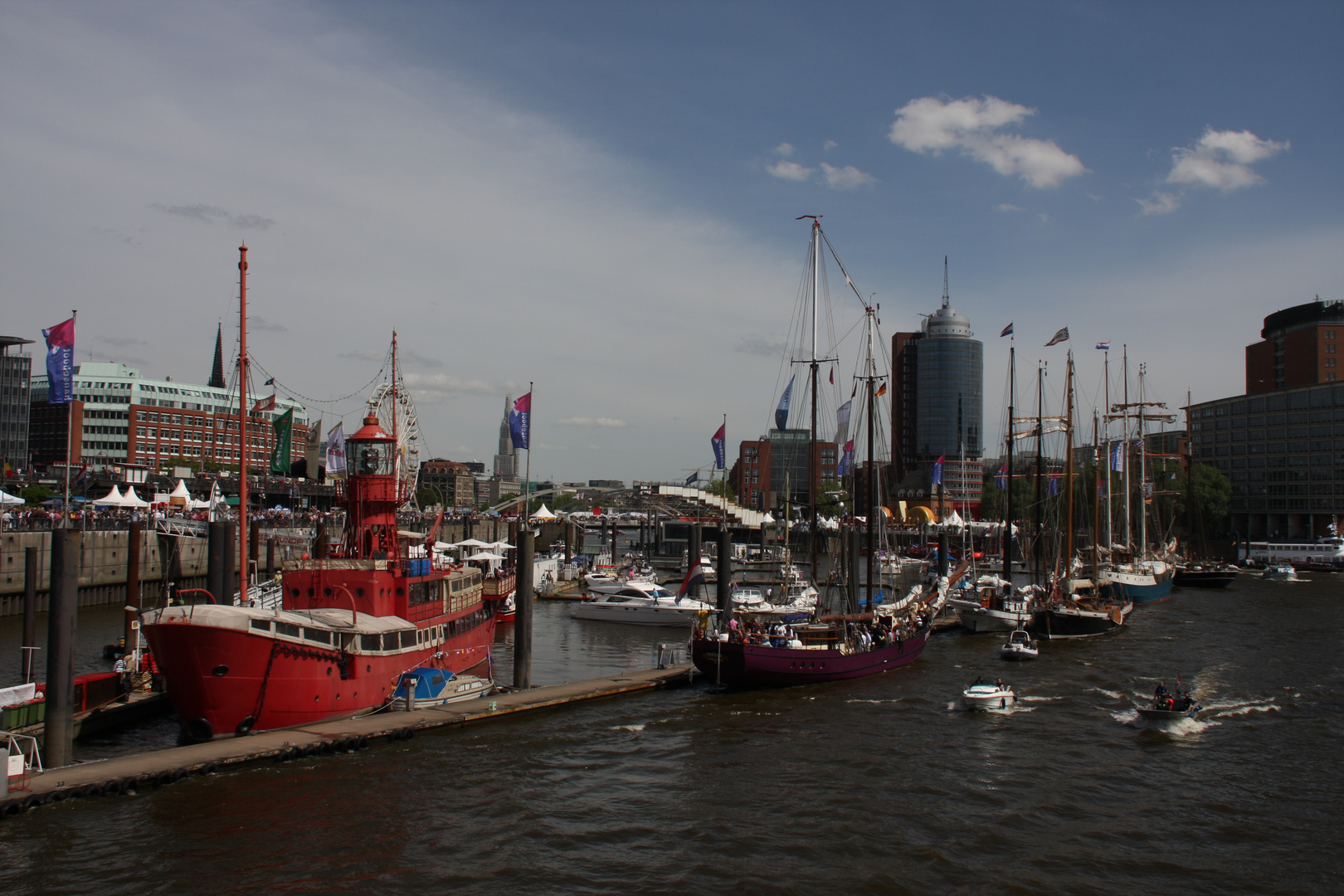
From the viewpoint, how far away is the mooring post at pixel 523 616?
3625 cm

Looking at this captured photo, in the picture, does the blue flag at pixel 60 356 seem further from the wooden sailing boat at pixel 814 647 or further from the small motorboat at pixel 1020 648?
the small motorboat at pixel 1020 648

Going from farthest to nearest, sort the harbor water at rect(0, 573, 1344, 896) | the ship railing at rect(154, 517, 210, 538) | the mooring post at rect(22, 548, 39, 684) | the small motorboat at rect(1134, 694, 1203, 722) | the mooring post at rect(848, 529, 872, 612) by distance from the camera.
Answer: the ship railing at rect(154, 517, 210, 538) → the mooring post at rect(848, 529, 872, 612) → the small motorboat at rect(1134, 694, 1203, 722) → the mooring post at rect(22, 548, 39, 684) → the harbor water at rect(0, 573, 1344, 896)

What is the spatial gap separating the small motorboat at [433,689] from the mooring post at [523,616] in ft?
6.48

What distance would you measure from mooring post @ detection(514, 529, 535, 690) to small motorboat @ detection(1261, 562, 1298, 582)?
104 metres

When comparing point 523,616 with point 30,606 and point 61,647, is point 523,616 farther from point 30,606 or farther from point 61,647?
point 30,606

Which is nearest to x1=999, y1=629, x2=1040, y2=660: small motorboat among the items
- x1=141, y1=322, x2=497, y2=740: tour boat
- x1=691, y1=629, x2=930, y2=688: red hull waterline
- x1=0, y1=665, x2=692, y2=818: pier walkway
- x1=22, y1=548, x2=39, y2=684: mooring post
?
x1=691, y1=629, x2=930, y2=688: red hull waterline

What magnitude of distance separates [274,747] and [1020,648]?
A: 3973cm

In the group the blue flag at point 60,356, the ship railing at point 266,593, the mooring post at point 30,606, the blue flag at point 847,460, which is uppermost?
the blue flag at point 60,356

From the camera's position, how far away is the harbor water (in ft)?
65.8

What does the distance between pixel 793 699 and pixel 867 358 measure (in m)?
23.4

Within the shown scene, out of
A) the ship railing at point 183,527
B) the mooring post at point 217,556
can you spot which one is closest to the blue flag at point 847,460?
the mooring post at point 217,556

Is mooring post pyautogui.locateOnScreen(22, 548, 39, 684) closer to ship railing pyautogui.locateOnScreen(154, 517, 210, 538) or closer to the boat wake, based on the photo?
ship railing pyautogui.locateOnScreen(154, 517, 210, 538)

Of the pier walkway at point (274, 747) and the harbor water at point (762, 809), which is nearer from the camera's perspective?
the harbor water at point (762, 809)

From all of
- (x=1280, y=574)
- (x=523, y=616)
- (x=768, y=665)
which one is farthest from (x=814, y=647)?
(x=1280, y=574)
